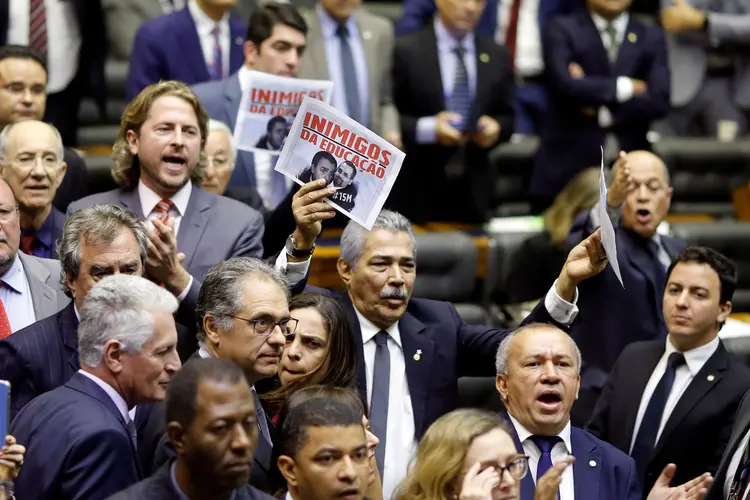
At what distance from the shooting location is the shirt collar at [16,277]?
4859 mm

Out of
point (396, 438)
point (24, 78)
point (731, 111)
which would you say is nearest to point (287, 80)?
point (24, 78)

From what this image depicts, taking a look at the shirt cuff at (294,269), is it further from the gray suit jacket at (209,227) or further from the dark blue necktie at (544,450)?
the dark blue necktie at (544,450)

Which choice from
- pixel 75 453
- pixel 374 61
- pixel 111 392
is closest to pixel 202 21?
pixel 374 61

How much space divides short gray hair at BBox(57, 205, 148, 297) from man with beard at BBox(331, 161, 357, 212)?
64 cm

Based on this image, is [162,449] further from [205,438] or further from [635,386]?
[635,386]

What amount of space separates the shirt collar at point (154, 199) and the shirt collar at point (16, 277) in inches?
21.5

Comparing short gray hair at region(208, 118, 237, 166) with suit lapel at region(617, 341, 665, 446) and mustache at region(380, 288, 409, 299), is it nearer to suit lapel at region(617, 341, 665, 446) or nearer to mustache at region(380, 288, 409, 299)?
mustache at region(380, 288, 409, 299)

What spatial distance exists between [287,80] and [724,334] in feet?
8.47

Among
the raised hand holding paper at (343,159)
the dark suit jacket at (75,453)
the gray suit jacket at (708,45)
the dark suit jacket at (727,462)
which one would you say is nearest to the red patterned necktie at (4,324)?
the dark suit jacket at (75,453)

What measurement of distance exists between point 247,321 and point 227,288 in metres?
0.13

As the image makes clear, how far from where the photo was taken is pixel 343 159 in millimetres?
4746

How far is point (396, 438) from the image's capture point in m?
5.17

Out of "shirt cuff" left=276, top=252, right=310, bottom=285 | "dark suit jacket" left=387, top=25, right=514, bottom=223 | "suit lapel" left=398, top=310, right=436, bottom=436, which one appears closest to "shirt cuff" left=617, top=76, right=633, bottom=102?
"dark suit jacket" left=387, top=25, right=514, bottom=223

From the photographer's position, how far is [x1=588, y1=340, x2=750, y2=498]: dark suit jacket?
18.5 feet
